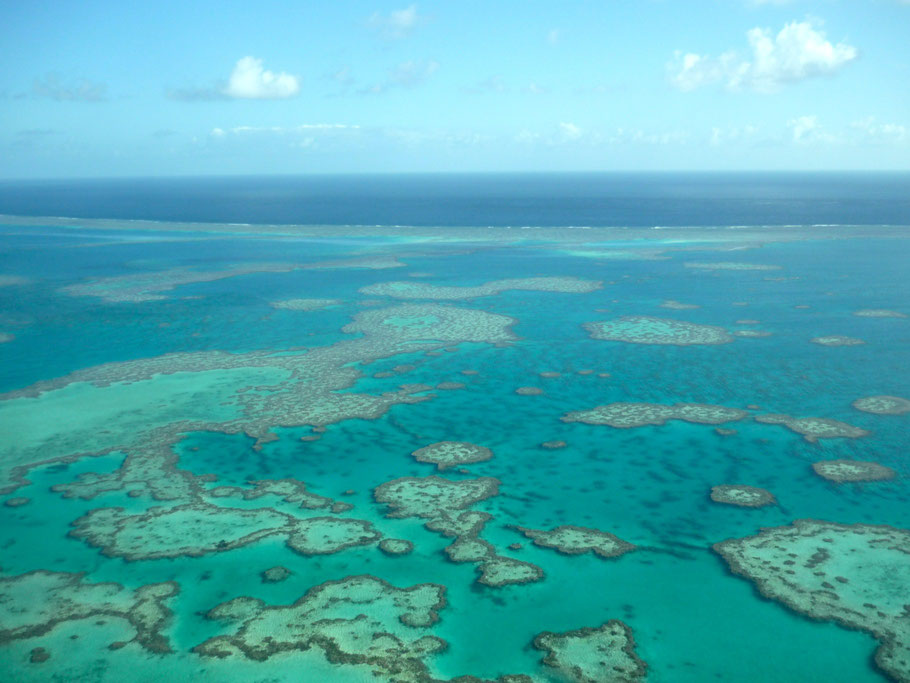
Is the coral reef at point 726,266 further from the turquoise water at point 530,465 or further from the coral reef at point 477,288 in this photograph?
the coral reef at point 477,288

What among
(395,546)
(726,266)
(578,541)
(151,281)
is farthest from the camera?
(726,266)

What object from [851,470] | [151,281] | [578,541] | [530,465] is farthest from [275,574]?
[151,281]

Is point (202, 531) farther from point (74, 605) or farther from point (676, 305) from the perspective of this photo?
point (676, 305)

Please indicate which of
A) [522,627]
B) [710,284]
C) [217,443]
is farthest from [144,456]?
[710,284]

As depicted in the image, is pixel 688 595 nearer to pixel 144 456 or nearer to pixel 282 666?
pixel 282 666

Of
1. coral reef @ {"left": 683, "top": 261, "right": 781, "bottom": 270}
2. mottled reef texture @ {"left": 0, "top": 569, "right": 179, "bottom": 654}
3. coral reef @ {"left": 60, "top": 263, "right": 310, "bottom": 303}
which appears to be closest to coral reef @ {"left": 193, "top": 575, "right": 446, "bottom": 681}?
mottled reef texture @ {"left": 0, "top": 569, "right": 179, "bottom": 654}

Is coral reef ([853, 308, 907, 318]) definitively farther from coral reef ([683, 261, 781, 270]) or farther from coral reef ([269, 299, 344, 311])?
coral reef ([269, 299, 344, 311])
